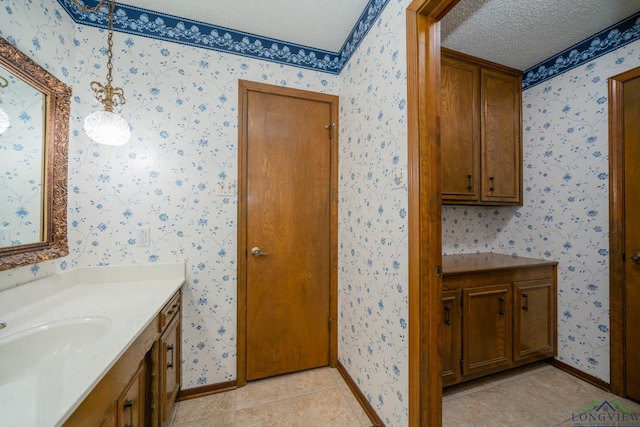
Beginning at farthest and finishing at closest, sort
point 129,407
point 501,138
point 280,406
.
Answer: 1. point 501,138
2. point 280,406
3. point 129,407

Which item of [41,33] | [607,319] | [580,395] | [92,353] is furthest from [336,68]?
[580,395]

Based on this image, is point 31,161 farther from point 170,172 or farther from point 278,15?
point 278,15

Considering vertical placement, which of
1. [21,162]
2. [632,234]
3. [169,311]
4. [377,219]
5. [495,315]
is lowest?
[495,315]

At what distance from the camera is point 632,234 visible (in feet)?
5.48

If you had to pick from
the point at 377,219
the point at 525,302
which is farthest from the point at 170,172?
the point at 525,302

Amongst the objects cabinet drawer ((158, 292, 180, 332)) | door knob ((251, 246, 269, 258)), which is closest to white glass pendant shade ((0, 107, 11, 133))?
cabinet drawer ((158, 292, 180, 332))

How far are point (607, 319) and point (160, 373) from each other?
2962mm

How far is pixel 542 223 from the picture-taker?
221cm

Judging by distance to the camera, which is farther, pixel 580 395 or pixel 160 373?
pixel 580 395

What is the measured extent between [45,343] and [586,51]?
147 inches

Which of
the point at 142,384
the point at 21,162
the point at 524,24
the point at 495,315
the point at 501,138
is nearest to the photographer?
the point at 142,384

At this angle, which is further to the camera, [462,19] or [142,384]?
[462,19]

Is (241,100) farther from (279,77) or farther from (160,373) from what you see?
(160,373)

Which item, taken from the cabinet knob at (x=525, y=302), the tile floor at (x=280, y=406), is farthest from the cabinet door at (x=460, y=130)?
the tile floor at (x=280, y=406)
